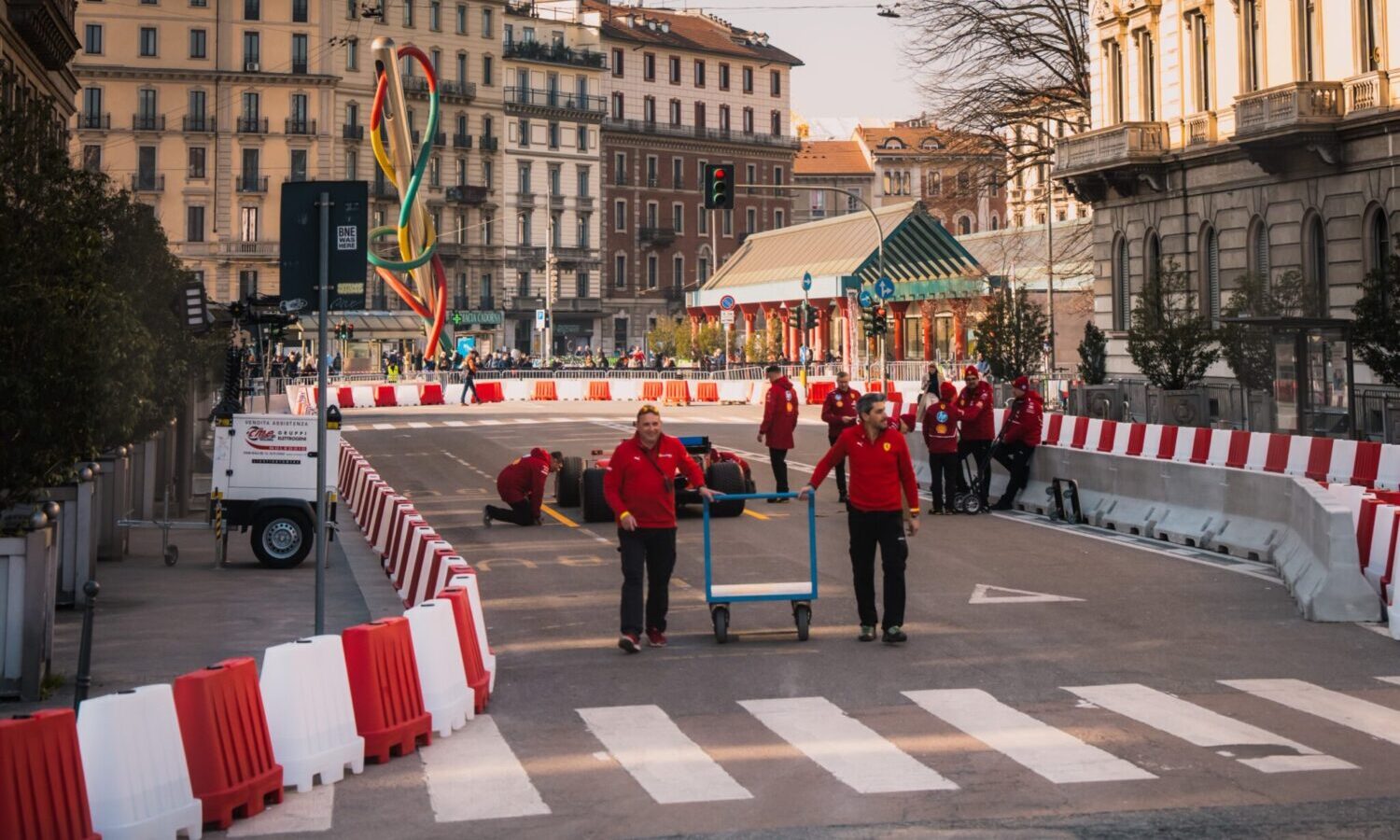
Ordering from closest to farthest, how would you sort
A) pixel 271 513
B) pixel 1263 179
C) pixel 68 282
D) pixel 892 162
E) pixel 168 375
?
pixel 68 282
pixel 271 513
pixel 168 375
pixel 1263 179
pixel 892 162

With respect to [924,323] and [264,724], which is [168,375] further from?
[924,323]

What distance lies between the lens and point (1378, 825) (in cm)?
836

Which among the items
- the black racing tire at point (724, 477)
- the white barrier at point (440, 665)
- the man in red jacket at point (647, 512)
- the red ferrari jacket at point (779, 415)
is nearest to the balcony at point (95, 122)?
the red ferrari jacket at point (779, 415)

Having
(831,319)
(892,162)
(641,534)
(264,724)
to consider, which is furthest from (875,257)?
(892,162)

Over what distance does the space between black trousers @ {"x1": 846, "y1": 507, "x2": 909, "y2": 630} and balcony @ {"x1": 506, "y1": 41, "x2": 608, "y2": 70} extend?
10586 centimetres

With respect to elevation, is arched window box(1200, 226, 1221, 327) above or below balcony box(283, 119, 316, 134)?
below

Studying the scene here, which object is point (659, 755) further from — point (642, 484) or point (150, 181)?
point (150, 181)

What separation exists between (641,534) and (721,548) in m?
6.61

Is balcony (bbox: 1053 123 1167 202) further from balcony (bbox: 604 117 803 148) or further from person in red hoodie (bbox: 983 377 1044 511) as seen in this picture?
balcony (bbox: 604 117 803 148)

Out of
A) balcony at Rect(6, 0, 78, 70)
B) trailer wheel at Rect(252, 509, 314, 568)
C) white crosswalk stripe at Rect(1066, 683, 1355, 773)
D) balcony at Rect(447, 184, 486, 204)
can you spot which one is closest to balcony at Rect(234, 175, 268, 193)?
balcony at Rect(447, 184, 486, 204)

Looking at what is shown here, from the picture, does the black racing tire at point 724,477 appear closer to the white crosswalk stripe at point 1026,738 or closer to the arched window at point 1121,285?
the white crosswalk stripe at point 1026,738

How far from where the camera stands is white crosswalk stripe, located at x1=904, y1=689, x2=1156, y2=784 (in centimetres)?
962

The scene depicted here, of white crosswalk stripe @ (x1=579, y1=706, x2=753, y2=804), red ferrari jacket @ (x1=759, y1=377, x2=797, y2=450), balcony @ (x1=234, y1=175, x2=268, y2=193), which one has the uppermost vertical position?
balcony @ (x1=234, y1=175, x2=268, y2=193)

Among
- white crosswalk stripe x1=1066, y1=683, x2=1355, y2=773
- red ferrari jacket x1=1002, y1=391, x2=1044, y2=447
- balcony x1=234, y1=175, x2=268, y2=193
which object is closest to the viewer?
white crosswalk stripe x1=1066, y1=683, x2=1355, y2=773
